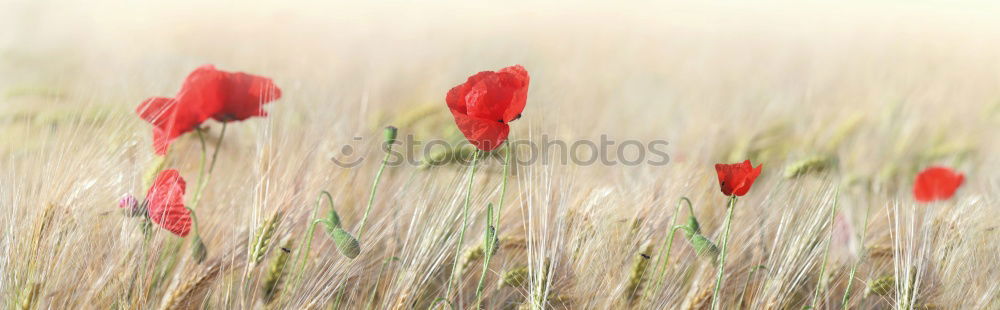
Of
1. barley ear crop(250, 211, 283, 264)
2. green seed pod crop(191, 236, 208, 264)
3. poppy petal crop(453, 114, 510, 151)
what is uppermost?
poppy petal crop(453, 114, 510, 151)

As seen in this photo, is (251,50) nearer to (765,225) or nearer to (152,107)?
(152,107)

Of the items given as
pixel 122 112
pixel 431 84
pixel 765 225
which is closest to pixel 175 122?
pixel 122 112

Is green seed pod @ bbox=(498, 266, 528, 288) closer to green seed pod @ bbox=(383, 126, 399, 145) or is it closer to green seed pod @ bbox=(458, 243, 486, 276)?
green seed pod @ bbox=(458, 243, 486, 276)

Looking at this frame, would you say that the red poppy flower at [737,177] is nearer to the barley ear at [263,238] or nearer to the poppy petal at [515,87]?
the poppy petal at [515,87]

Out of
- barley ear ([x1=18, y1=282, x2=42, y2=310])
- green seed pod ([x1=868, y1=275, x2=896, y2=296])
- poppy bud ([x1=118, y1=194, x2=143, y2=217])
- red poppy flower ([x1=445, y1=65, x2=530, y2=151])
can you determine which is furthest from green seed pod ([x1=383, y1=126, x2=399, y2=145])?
green seed pod ([x1=868, y1=275, x2=896, y2=296])

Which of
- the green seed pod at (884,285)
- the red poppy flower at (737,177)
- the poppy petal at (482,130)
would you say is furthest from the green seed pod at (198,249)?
the green seed pod at (884,285)

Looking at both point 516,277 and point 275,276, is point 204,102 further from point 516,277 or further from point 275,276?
point 516,277
